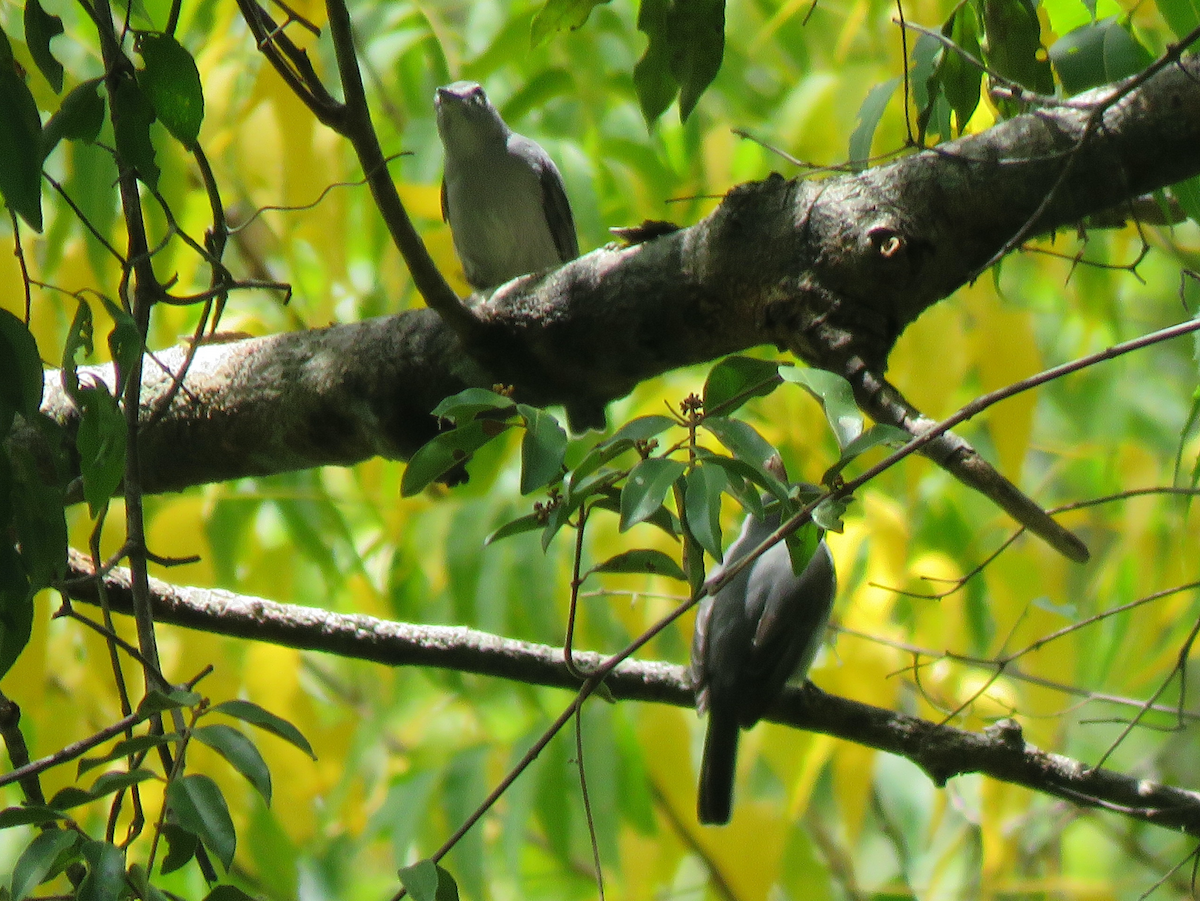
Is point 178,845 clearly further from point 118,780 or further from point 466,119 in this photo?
point 466,119

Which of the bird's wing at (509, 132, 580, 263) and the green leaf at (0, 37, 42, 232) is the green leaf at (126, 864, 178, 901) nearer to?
the green leaf at (0, 37, 42, 232)

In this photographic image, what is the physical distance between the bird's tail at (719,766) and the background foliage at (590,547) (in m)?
0.27

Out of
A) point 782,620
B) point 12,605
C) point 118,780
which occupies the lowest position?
point 118,780

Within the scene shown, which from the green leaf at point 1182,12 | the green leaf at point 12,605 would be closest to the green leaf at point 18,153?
the green leaf at point 12,605

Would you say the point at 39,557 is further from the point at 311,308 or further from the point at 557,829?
the point at 311,308

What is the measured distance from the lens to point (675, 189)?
152 inches

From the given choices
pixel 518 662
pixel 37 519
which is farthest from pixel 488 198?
pixel 37 519

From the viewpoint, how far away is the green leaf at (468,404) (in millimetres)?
1409

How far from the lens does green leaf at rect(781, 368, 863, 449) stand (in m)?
1.40

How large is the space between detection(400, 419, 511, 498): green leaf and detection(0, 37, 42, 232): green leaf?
1.59 ft

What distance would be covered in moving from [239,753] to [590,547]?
1.97m

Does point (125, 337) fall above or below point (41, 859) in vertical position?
above

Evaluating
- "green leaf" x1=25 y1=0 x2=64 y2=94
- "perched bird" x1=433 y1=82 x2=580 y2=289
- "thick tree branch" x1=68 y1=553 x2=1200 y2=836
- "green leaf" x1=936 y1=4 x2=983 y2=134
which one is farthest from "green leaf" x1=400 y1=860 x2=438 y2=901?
"perched bird" x1=433 y1=82 x2=580 y2=289

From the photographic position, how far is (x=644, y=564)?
1.70 meters
